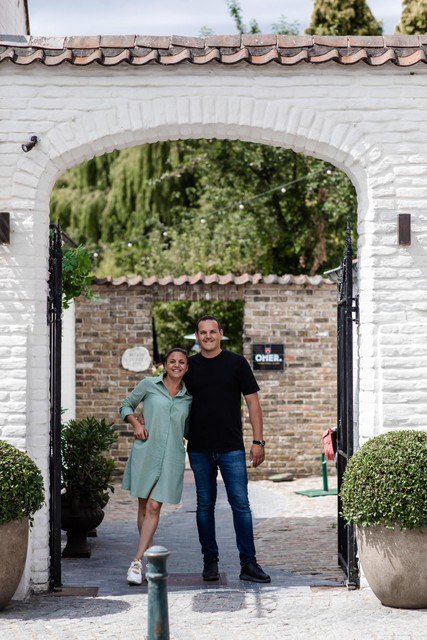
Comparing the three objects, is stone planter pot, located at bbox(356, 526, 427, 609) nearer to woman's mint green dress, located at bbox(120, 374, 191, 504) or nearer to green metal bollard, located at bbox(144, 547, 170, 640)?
woman's mint green dress, located at bbox(120, 374, 191, 504)

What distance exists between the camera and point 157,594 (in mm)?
3949

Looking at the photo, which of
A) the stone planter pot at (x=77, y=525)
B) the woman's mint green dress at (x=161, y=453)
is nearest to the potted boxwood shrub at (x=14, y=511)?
the woman's mint green dress at (x=161, y=453)

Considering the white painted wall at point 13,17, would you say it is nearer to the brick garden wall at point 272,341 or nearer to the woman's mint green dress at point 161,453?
the brick garden wall at point 272,341

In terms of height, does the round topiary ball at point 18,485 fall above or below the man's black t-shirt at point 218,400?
below

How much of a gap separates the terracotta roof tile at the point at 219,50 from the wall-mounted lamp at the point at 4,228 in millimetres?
961

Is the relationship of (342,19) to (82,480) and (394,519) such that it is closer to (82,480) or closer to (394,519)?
(82,480)

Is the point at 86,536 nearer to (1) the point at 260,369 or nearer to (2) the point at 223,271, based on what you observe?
(1) the point at 260,369

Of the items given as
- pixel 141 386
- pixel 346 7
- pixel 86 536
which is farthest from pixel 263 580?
pixel 346 7

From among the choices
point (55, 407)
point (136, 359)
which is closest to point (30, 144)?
→ point (55, 407)

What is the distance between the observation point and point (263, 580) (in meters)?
6.66

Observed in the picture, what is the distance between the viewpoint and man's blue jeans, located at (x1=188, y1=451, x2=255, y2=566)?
261 inches

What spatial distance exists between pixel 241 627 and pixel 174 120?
3156mm

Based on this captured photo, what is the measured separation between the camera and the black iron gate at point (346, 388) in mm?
6477

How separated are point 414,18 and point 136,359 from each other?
859 centimetres
